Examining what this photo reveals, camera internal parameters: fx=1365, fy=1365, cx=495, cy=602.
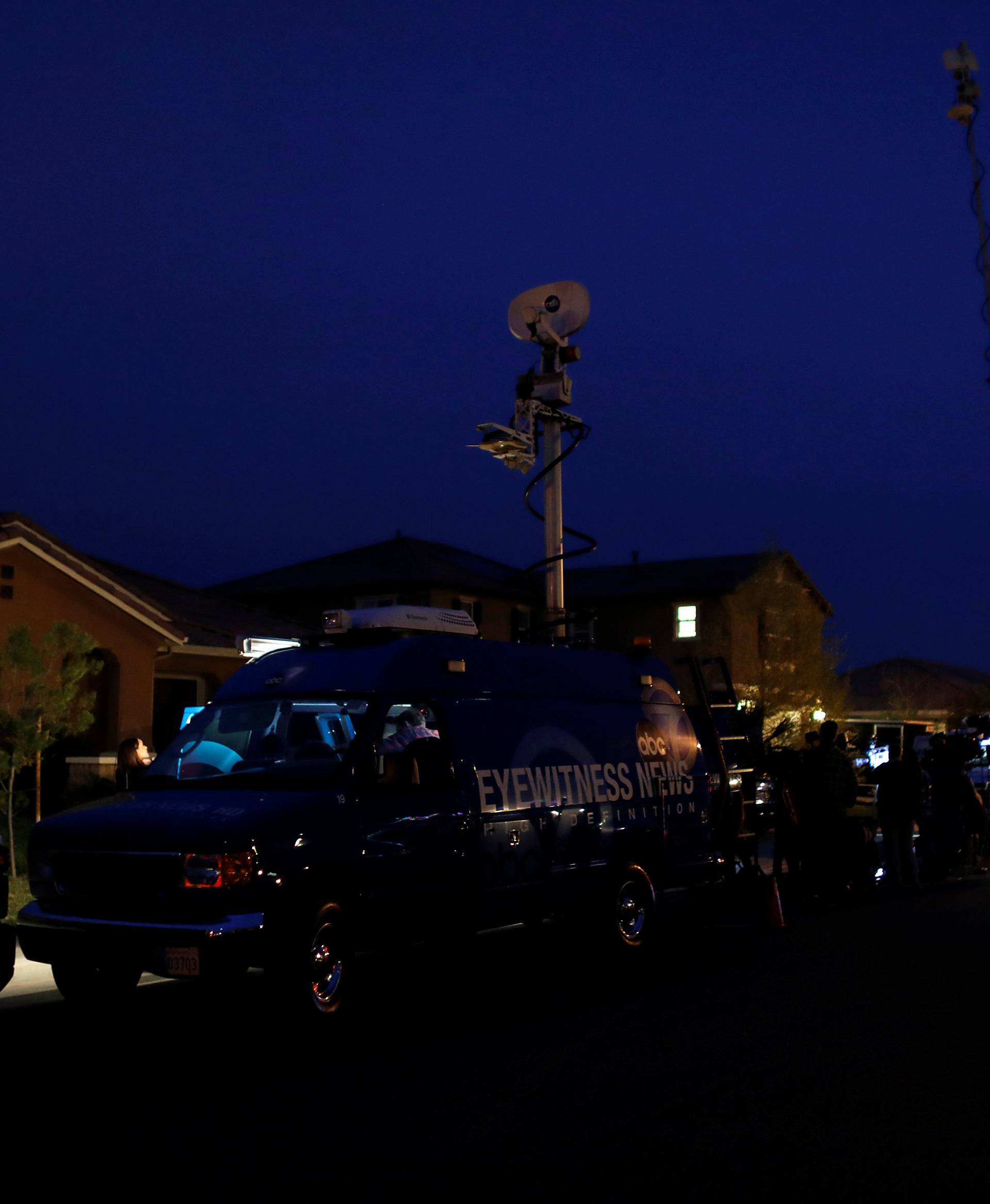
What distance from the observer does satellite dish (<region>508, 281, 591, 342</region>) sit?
16266mm

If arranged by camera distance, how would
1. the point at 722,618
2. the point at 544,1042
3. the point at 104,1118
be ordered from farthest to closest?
the point at 722,618 < the point at 544,1042 < the point at 104,1118

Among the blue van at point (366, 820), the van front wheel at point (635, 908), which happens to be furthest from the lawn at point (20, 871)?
the van front wheel at point (635, 908)

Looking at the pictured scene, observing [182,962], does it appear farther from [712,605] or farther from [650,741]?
[712,605]

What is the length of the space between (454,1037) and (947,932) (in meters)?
6.14

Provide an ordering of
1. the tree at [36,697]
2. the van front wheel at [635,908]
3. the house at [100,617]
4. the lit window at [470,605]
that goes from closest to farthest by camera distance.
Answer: the van front wheel at [635,908] → the tree at [36,697] → the house at [100,617] → the lit window at [470,605]

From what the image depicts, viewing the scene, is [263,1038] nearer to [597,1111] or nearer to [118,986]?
[118,986]

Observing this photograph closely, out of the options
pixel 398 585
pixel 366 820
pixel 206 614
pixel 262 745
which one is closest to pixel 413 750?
pixel 366 820

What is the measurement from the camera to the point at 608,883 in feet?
35.1

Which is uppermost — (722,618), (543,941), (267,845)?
(722,618)

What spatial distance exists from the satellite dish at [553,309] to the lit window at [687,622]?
31.7 meters

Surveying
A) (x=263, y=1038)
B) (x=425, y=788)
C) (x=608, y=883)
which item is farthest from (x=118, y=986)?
(x=608, y=883)

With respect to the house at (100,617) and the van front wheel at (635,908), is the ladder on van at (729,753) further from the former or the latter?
the house at (100,617)

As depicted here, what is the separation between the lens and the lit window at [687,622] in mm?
47500

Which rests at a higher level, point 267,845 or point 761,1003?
point 267,845
